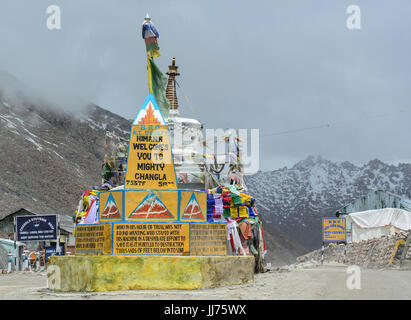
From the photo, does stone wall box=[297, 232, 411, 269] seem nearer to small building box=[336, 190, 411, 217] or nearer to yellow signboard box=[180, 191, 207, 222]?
small building box=[336, 190, 411, 217]

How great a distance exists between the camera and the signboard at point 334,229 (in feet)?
134

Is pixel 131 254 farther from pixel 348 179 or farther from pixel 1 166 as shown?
pixel 348 179

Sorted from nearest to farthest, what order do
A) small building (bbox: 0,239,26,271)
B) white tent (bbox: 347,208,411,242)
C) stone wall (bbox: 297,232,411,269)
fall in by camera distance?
1. stone wall (bbox: 297,232,411,269)
2. small building (bbox: 0,239,26,271)
3. white tent (bbox: 347,208,411,242)

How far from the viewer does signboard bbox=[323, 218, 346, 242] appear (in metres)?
40.8

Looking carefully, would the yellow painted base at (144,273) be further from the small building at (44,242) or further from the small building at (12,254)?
the small building at (44,242)

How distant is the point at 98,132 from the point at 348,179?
49.7m

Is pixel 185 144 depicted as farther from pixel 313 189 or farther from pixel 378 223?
pixel 313 189

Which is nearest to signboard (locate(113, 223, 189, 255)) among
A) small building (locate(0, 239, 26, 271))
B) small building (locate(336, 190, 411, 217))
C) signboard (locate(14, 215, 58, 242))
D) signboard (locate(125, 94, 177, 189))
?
signboard (locate(125, 94, 177, 189))

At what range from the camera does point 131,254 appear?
13625 millimetres

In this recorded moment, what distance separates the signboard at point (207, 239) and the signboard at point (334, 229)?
88.4 feet

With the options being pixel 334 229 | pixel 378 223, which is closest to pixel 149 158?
pixel 378 223

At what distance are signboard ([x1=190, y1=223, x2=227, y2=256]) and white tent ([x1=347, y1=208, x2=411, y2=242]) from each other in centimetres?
2522
